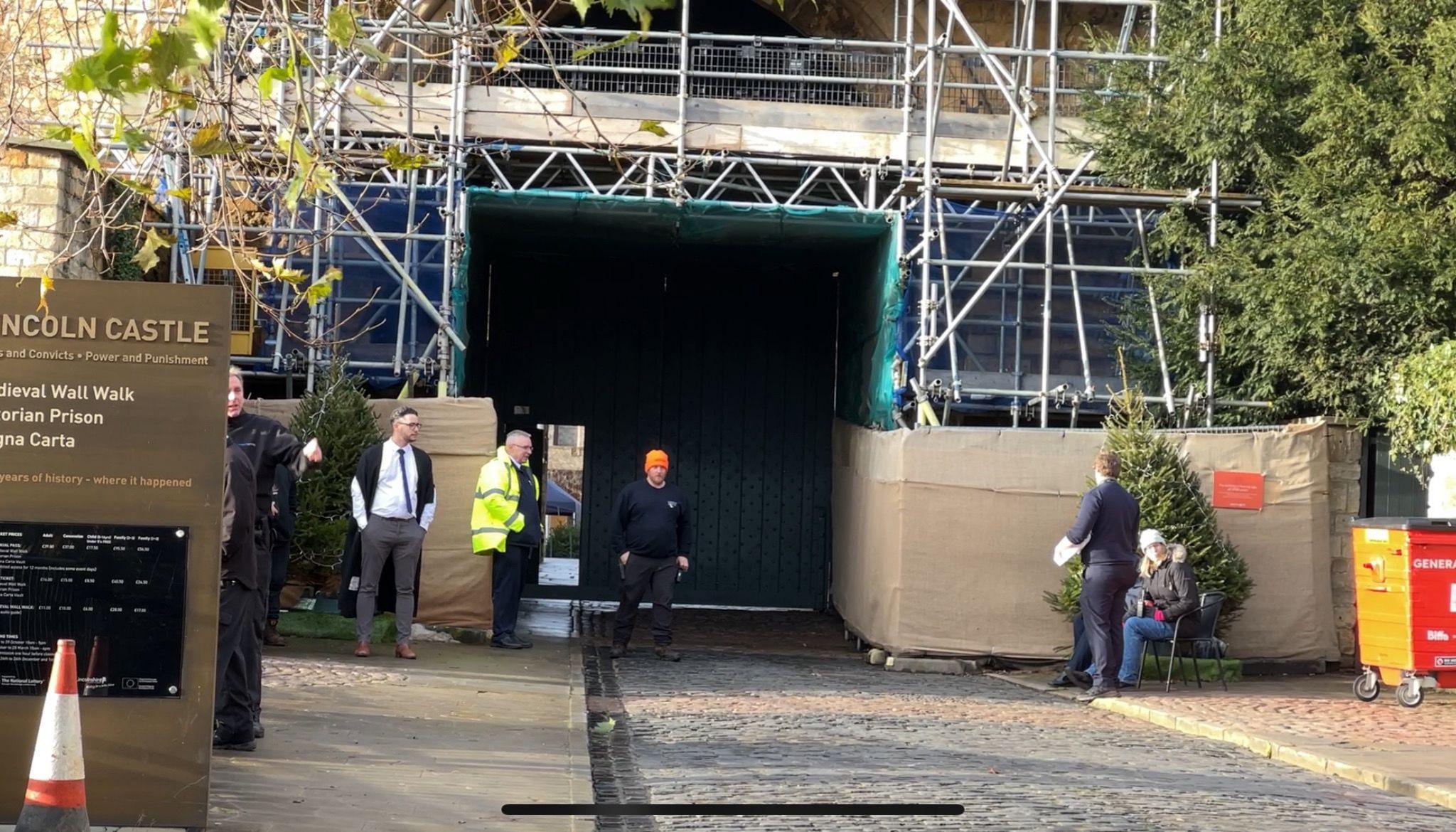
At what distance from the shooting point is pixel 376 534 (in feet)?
45.3

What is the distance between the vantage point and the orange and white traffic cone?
6.10m

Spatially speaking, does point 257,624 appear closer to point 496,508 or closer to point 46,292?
point 46,292

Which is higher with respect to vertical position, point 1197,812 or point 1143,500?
point 1143,500

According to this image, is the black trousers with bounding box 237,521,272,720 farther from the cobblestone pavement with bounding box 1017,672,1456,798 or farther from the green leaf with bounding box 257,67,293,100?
the cobblestone pavement with bounding box 1017,672,1456,798

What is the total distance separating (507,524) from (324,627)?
178 cm

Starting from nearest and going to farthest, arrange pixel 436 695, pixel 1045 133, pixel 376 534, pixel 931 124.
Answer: pixel 436 695 < pixel 376 534 < pixel 931 124 < pixel 1045 133

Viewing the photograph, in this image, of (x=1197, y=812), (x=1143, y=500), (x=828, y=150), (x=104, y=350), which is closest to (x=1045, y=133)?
(x=828, y=150)

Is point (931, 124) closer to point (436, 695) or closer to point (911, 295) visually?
point (911, 295)

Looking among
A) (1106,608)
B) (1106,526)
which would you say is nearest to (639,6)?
(1106,526)

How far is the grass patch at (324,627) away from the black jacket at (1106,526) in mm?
5793

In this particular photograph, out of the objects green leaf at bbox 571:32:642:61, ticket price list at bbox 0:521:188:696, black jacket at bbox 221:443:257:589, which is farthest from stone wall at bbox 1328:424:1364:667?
ticket price list at bbox 0:521:188:696

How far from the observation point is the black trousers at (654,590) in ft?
51.6

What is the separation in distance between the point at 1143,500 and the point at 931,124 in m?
4.41

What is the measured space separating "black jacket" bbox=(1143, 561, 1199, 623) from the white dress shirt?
5.77m
